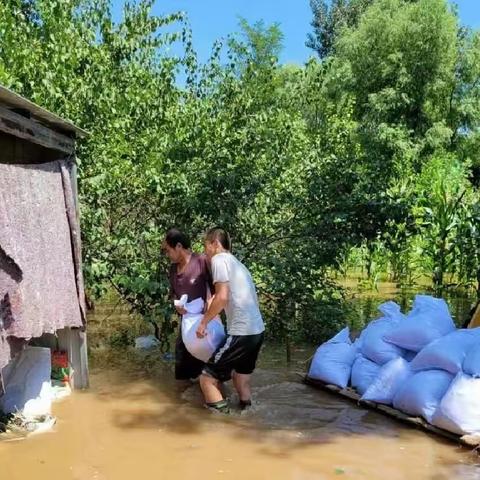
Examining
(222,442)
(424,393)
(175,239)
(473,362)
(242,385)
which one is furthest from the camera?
(175,239)

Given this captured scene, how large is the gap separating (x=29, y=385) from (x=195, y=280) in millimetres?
1579

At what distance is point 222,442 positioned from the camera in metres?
4.58

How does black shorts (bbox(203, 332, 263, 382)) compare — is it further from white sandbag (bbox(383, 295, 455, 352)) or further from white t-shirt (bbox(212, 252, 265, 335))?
white sandbag (bbox(383, 295, 455, 352))

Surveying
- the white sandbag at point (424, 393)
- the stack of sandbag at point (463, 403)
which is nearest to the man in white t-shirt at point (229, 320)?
the white sandbag at point (424, 393)

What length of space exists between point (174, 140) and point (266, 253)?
1.70 metres

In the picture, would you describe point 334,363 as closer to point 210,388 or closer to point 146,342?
point 210,388

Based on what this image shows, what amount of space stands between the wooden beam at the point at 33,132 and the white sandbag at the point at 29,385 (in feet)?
5.36

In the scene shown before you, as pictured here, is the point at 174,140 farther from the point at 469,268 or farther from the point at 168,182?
the point at 469,268

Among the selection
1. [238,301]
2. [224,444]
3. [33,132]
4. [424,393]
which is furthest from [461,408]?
[33,132]

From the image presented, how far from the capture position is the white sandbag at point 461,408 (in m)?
4.45

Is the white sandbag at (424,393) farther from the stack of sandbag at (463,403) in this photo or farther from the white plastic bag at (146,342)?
the white plastic bag at (146,342)

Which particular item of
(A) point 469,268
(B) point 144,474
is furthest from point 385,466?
(A) point 469,268

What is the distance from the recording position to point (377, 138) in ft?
74.0

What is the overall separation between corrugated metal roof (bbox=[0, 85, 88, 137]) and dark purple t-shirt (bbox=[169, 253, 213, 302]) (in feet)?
4.90
